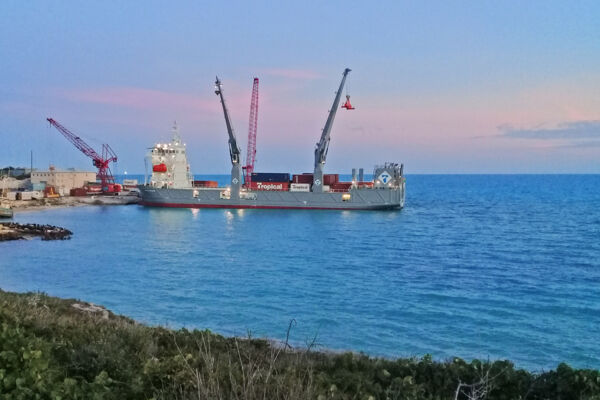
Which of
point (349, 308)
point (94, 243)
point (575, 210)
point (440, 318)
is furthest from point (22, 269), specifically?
point (575, 210)

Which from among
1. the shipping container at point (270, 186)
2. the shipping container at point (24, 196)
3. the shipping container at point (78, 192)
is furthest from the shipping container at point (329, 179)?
the shipping container at point (24, 196)

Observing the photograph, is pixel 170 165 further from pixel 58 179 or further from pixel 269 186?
pixel 58 179

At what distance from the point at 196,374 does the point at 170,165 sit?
222 ft

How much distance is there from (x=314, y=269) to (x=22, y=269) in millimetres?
17788

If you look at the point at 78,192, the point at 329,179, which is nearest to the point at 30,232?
the point at 329,179

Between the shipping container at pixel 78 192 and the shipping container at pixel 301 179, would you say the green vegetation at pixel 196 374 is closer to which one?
the shipping container at pixel 301 179

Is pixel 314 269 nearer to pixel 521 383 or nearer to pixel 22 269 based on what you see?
pixel 22 269

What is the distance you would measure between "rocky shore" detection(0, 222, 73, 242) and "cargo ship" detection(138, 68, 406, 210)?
26867 millimetres

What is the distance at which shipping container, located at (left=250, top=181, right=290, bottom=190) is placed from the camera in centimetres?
6906

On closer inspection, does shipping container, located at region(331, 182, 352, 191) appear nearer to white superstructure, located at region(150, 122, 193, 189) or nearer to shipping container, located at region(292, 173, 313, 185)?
shipping container, located at region(292, 173, 313, 185)

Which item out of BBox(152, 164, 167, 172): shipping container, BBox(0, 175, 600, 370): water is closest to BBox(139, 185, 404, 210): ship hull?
BBox(152, 164, 167, 172): shipping container

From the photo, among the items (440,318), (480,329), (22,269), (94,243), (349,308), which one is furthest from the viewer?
(94,243)

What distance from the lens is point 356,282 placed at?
81.0ft

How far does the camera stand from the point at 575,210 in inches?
2712
